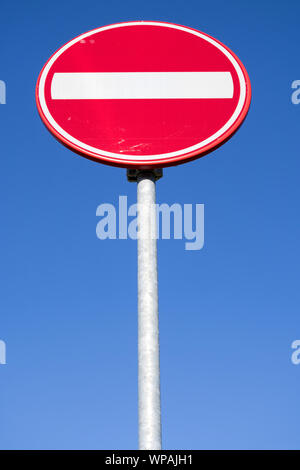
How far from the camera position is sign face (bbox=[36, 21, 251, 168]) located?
261cm

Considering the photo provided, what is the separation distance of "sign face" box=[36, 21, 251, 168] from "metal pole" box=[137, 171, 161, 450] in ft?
1.03

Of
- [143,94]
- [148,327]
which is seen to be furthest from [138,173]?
[148,327]

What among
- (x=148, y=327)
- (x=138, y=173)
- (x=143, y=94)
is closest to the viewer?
(x=148, y=327)

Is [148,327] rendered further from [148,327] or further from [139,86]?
[139,86]

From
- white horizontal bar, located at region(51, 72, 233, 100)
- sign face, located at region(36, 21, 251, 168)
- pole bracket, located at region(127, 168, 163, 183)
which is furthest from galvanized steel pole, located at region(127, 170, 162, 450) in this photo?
white horizontal bar, located at region(51, 72, 233, 100)

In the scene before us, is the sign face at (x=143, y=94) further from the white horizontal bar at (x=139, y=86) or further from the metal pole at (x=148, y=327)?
the metal pole at (x=148, y=327)

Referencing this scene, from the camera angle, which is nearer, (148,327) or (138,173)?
(148,327)

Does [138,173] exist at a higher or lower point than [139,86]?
lower

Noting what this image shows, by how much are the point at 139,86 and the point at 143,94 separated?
0.06 meters

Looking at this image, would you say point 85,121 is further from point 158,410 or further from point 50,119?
point 158,410

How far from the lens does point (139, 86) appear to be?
2.77 metres
